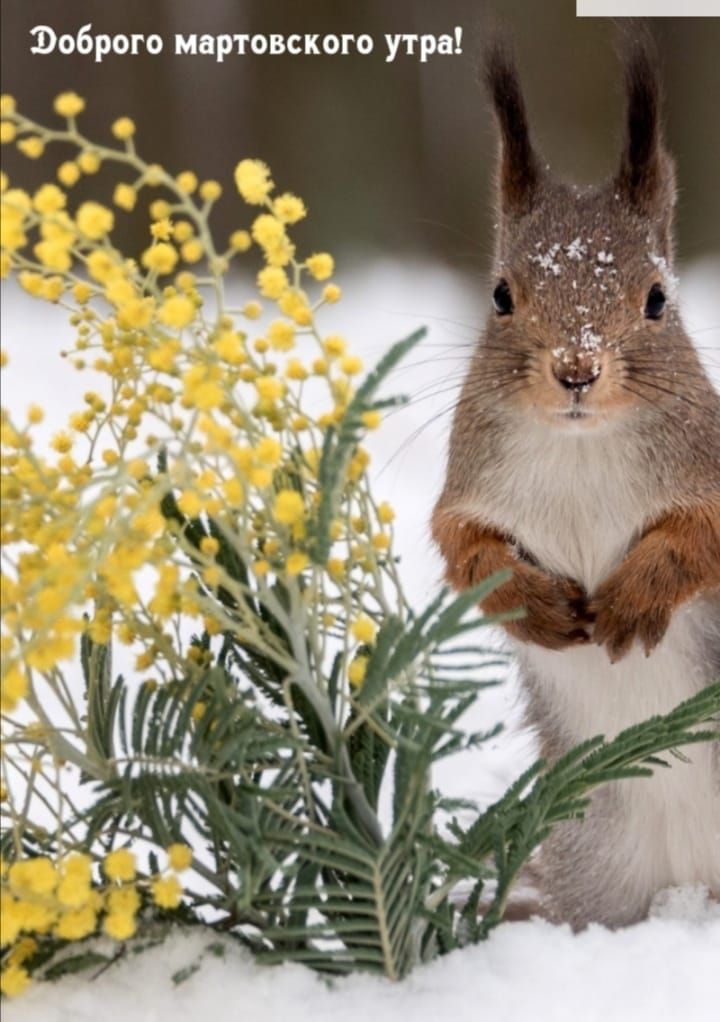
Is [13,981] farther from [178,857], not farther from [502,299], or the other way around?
[502,299]

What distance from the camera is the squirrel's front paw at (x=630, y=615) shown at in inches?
30.9

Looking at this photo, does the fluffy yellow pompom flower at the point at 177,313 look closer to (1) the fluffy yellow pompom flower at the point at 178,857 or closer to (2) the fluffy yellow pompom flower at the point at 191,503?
(2) the fluffy yellow pompom flower at the point at 191,503

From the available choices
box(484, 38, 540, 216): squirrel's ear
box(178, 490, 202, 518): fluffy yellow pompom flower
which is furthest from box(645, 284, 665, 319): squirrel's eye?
box(178, 490, 202, 518): fluffy yellow pompom flower

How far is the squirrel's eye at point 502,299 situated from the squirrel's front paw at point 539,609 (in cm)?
15

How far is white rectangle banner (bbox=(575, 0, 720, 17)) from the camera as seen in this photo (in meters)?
1.12

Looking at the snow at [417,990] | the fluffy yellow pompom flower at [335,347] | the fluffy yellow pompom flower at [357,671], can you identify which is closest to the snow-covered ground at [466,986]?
the snow at [417,990]

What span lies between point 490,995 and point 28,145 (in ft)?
1.18

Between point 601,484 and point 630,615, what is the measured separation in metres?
0.08

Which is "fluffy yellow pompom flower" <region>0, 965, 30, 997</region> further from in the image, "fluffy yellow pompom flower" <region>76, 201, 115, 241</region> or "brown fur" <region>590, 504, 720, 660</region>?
"brown fur" <region>590, 504, 720, 660</region>

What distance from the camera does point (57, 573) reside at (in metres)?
0.46

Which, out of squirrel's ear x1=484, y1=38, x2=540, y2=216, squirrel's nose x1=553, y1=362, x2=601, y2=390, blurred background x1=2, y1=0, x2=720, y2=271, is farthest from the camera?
blurred background x1=2, y1=0, x2=720, y2=271

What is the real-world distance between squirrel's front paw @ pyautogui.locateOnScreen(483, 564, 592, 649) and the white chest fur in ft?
0.13

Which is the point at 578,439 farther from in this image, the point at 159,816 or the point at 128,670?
the point at 128,670

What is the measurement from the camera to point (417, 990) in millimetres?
583
